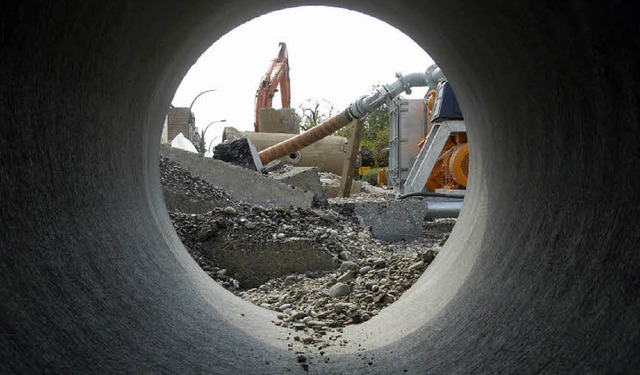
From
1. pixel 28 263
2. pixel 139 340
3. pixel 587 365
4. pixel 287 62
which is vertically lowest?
pixel 139 340

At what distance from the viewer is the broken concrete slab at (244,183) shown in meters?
11.8

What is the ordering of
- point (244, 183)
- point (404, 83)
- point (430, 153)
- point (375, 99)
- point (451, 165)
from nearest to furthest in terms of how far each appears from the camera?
A: point (451, 165)
point (430, 153)
point (244, 183)
point (404, 83)
point (375, 99)

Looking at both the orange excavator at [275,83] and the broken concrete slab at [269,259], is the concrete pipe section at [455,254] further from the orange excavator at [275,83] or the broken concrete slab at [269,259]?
the orange excavator at [275,83]

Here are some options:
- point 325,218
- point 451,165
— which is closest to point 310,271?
point 325,218

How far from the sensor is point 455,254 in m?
4.22

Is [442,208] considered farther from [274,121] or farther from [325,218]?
[274,121]

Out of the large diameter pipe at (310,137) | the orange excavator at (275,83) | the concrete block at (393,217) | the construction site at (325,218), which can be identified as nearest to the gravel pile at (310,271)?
the construction site at (325,218)

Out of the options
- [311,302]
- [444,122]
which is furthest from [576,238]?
[444,122]

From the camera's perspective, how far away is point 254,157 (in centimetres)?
1447

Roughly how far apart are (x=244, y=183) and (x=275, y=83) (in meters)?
14.1

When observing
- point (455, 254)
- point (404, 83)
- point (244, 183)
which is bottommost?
point (244, 183)

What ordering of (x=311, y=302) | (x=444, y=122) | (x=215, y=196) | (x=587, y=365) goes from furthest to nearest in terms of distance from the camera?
1. (x=444, y=122)
2. (x=215, y=196)
3. (x=311, y=302)
4. (x=587, y=365)

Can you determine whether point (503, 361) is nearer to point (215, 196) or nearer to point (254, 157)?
point (215, 196)

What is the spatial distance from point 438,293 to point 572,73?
6.32 feet
